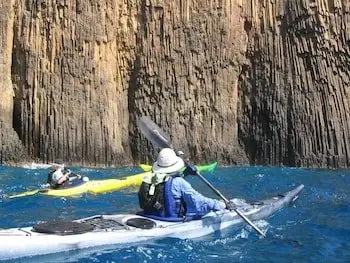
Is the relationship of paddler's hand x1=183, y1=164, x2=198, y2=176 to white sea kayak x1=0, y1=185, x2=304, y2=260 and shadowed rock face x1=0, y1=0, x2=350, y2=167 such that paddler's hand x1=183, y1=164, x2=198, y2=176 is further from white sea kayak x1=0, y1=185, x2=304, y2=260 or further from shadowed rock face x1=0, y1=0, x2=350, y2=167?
shadowed rock face x1=0, y1=0, x2=350, y2=167

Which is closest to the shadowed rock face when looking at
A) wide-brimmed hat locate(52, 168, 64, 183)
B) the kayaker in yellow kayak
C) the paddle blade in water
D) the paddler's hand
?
the kayaker in yellow kayak

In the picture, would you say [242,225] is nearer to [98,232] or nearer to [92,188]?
[98,232]

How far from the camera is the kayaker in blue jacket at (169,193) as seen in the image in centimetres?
768

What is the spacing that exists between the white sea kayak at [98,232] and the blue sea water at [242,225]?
0.28ft

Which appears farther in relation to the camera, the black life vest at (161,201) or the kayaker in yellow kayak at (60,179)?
the kayaker in yellow kayak at (60,179)

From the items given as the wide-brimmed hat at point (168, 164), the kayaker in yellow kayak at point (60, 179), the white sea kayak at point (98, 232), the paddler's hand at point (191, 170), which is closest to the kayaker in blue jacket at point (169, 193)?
the wide-brimmed hat at point (168, 164)

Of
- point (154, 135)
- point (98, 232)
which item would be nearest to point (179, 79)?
point (154, 135)

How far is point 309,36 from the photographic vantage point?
18.1 meters

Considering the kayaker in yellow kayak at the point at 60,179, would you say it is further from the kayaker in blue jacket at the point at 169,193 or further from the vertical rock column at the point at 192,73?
the vertical rock column at the point at 192,73

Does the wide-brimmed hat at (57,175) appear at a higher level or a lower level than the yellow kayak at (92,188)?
higher

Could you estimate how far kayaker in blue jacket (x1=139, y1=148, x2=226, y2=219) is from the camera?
25.2ft

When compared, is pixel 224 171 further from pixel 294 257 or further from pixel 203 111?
pixel 294 257

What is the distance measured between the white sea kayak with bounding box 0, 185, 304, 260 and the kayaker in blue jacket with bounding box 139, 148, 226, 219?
140mm

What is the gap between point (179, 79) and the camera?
18.3m
